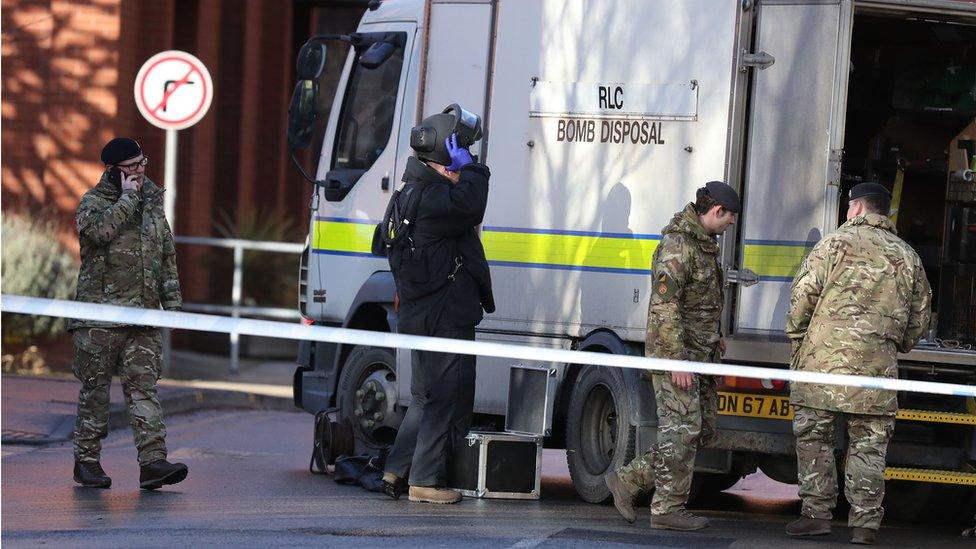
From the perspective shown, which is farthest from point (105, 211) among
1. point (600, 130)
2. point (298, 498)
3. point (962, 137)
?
point (962, 137)

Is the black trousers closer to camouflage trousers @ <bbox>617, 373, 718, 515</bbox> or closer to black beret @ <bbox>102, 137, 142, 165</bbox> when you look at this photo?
camouflage trousers @ <bbox>617, 373, 718, 515</bbox>

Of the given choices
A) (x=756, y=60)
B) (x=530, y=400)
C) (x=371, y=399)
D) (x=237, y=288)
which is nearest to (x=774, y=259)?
(x=756, y=60)

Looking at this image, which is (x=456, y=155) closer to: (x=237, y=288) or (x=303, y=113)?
(x=303, y=113)

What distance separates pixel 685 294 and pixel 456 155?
5.08 feet

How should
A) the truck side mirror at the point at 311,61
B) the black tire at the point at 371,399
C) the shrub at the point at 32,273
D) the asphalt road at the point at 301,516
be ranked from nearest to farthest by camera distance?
the asphalt road at the point at 301,516 < the black tire at the point at 371,399 < the truck side mirror at the point at 311,61 < the shrub at the point at 32,273

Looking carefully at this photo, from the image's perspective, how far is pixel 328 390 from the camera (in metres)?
Answer: 12.1

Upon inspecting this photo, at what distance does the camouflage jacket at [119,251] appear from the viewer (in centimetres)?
1014

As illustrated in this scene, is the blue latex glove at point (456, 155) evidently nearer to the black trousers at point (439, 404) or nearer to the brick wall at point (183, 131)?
the black trousers at point (439, 404)

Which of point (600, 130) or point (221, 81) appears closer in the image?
point (600, 130)

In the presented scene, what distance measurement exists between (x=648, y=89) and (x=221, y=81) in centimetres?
1413

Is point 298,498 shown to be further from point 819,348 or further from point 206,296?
point 206,296

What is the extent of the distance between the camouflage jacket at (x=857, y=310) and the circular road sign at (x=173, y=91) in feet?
26.8

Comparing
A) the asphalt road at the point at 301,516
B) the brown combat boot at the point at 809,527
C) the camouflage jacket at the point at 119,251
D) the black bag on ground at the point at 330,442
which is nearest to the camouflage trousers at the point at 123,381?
the camouflage jacket at the point at 119,251

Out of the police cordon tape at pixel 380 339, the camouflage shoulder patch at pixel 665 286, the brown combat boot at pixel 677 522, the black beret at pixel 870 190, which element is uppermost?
the black beret at pixel 870 190
